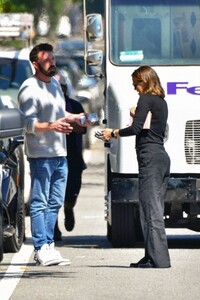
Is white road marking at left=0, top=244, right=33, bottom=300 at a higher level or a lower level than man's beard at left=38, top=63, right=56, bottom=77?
lower

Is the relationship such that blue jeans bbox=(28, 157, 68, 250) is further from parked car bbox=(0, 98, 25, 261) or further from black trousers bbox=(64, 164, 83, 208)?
black trousers bbox=(64, 164, 83, 208)

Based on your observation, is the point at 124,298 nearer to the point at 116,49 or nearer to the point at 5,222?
the point at 5,222

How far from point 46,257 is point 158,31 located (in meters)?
2.88

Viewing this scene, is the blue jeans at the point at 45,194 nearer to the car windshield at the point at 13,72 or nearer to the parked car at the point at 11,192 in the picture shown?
the parked car at the point at 11,192

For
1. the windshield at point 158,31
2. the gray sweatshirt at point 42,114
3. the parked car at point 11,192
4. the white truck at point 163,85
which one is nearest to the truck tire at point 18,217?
the parked car at point 11,192

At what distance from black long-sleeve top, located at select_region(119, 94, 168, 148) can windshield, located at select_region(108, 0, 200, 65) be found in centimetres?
190

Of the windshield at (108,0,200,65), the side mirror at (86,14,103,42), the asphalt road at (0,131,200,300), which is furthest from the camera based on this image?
the windshield at (108,0,200,65)

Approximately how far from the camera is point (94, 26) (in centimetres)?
1363

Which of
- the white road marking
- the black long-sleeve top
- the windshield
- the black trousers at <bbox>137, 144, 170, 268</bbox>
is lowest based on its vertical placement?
the white road marking

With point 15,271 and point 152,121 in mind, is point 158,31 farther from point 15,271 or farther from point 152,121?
point 15,271

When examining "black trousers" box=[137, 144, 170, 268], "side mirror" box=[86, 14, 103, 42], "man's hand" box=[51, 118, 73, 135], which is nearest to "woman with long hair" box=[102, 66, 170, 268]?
"black trousers" box=[137, 144, 170, 268]

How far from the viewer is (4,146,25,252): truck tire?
12.5m

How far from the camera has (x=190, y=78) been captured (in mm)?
13438

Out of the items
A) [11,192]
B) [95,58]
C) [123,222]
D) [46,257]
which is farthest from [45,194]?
[95,58]
